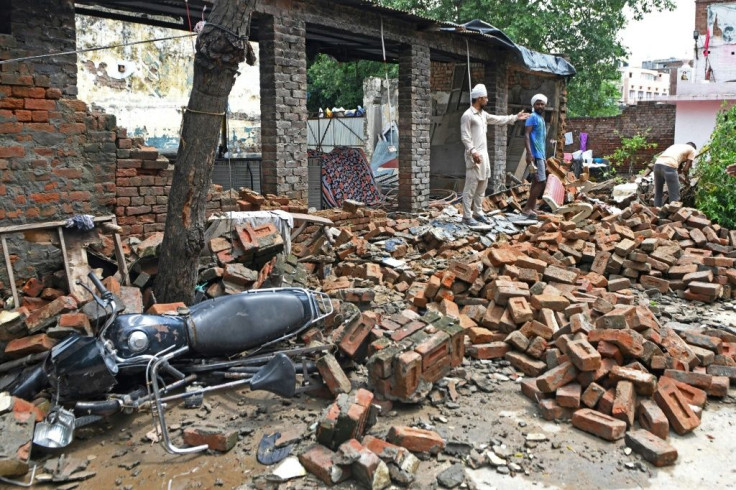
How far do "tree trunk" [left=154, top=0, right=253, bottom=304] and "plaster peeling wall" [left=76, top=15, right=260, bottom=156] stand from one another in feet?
36.7

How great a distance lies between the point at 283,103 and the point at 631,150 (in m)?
16.5

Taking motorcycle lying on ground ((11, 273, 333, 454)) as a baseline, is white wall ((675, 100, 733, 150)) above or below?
above

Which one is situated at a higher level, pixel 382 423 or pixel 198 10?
pixel 198 10

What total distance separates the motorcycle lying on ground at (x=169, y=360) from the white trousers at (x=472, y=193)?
5422 mm

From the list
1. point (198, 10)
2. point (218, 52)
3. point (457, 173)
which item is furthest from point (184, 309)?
point (457, 173)

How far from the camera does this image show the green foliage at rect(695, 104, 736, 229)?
10188 mm

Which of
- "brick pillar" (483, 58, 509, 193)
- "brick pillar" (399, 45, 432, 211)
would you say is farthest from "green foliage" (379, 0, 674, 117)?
"brick pillar" (399, 45, 432, 211)

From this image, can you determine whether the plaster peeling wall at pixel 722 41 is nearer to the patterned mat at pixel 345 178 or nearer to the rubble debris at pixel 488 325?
the patterned mat at pixel 345 178

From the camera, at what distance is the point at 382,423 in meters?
4.05

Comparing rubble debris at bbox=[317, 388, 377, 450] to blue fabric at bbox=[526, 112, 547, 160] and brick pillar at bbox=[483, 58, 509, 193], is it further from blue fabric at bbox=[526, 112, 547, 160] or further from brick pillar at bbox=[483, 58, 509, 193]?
brick pillar at bbox=[483, 58, 509, 193]

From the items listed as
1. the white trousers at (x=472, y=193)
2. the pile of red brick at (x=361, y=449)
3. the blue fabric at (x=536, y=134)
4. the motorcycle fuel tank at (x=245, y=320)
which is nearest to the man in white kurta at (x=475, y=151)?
the white trousers at (x=472, y=193)

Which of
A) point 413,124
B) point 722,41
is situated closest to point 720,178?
point 413,124

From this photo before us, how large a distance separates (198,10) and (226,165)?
2.68m

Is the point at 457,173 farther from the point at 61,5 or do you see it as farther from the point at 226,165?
the point at 61,5
